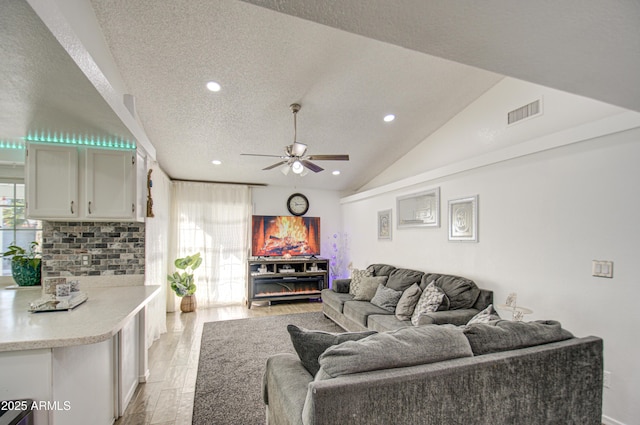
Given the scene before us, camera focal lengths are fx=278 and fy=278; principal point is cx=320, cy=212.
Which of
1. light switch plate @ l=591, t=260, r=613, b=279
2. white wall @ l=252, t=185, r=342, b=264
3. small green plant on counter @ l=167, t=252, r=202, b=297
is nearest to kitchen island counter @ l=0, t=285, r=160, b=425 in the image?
small green plant on counter @ l=167, t=252, r=202, b=297

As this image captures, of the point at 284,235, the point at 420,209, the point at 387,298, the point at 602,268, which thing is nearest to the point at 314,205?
the point at 284,235

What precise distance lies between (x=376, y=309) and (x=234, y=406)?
200cm

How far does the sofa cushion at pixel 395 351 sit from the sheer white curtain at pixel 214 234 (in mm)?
4803

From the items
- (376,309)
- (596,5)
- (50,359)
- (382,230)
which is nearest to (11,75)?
(50,359)

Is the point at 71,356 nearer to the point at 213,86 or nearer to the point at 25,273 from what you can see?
the point at 25,273

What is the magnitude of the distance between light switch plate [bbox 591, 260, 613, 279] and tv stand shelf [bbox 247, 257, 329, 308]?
440 centimetres

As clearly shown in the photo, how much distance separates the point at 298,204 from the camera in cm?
632

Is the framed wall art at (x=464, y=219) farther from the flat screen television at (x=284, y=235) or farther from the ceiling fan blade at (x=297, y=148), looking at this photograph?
the flat screen television at (x=284, y=235)

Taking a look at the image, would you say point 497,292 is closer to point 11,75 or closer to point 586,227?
point 586,227

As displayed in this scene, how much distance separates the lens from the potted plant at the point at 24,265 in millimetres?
2500

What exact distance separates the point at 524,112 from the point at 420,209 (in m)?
1.68

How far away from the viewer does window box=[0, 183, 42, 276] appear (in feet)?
8.31

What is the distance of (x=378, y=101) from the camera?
3508 millimetres

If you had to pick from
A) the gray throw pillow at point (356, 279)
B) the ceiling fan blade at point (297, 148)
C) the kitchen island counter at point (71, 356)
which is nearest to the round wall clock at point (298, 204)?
the gray throw pillow at point (356, 279)
